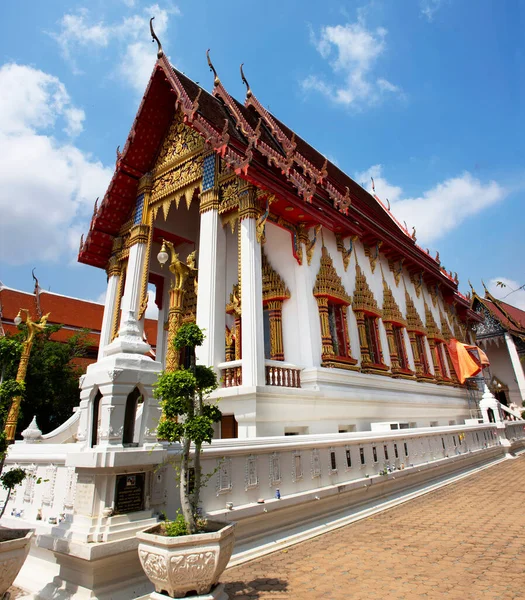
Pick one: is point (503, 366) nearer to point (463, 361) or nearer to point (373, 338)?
point (463, 361)

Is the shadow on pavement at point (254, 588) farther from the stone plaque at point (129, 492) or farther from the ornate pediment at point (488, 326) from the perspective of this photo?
the ornate pediment at point (488, 326)

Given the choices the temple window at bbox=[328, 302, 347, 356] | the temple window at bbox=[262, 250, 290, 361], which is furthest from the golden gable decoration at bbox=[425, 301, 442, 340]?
the temple window at bbox=[262, 250, 290, 361]

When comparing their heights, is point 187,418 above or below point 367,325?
below

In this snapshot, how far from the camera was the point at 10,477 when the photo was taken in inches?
91.5

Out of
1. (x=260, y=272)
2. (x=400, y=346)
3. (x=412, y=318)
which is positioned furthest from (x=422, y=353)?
(x=260, y=272)

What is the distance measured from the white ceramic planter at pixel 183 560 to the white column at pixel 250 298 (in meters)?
3.30

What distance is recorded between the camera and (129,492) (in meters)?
2.42

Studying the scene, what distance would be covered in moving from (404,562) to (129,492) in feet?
6.36

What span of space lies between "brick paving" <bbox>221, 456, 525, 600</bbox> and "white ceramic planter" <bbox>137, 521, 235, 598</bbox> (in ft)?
1.59

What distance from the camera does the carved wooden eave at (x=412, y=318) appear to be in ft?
35.2

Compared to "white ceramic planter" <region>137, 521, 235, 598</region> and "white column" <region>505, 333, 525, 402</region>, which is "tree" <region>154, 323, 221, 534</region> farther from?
"white column" <region>505, 333, 525, 402</region>

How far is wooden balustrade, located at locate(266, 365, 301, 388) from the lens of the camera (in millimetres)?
5824

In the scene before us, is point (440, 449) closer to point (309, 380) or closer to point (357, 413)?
point (357, 413)

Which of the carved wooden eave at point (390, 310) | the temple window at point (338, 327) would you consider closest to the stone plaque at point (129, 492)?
the temple window at point (338, 327)
